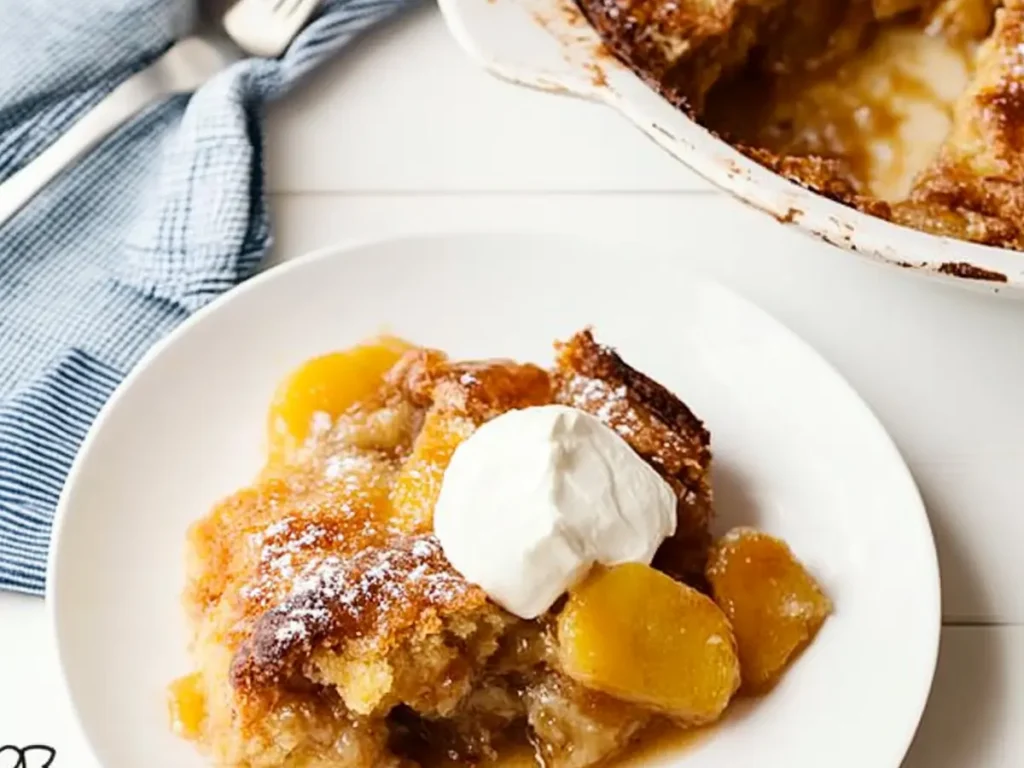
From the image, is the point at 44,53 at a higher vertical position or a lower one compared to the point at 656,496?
higher

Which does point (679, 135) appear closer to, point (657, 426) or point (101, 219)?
point (657, 426)

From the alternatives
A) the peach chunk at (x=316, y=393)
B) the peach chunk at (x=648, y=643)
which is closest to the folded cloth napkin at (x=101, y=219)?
the peach chunk at (x=316, y=393)

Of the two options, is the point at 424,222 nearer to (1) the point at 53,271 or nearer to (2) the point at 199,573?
(1) the point at 53,271

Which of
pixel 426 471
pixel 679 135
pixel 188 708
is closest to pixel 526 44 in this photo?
pixel 679 135

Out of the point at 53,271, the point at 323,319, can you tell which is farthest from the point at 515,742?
the point at 53,271

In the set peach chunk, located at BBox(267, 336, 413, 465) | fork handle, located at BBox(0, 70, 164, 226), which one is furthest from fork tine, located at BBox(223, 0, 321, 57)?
peach chunk, located at BBox(267, 336, 413, 465)

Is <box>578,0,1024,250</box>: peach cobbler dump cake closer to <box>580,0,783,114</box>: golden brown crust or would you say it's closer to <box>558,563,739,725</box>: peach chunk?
<box>580,0,783,114</box>: golden brown crust

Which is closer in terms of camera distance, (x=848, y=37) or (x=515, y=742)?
(x=515, y=742)

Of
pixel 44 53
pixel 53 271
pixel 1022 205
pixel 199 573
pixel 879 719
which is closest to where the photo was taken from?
pixel 879 719
